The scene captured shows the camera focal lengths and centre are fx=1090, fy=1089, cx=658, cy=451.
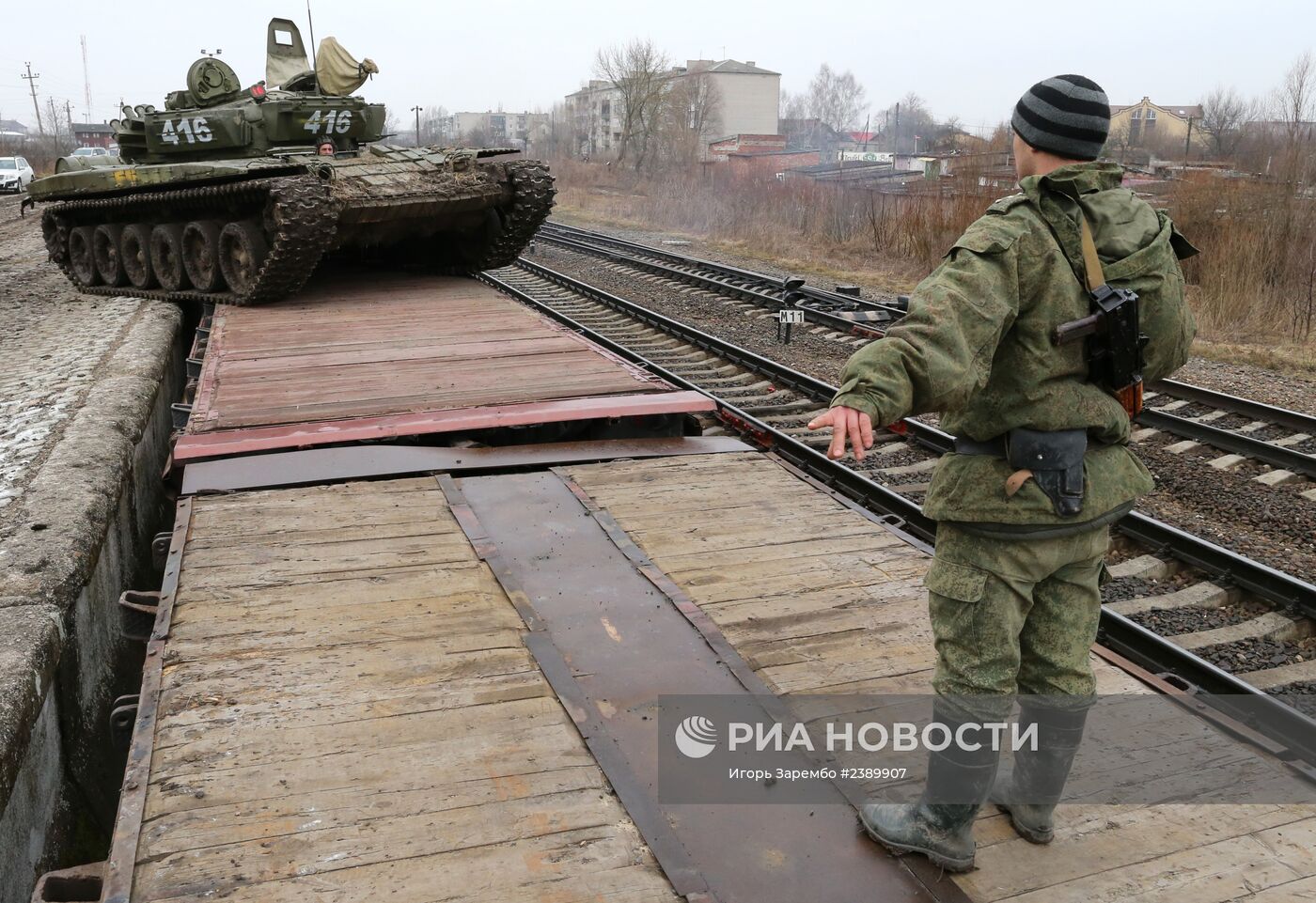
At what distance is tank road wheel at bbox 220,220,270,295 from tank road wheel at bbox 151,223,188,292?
881 mm

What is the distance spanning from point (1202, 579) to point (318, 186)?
7688 mm

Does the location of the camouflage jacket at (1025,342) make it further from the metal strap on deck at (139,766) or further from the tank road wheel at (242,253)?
the tank road wheel at (242,253)

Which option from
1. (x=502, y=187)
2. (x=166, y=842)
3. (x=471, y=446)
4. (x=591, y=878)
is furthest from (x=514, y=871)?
(x=502, y=187)

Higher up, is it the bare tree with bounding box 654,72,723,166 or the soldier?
the bare tree with bounding box 654,72,723,166

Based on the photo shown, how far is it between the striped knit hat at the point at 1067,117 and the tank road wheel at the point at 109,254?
1179 cm

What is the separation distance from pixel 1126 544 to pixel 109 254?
1118 centimetres

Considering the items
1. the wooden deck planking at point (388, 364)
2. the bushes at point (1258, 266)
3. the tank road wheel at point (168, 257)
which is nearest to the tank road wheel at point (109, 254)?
the tank road wheel at point (168, 257)

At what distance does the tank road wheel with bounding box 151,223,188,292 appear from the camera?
11.0 metres

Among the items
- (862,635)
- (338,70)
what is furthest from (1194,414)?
(338,70)

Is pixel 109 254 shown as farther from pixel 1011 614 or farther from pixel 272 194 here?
pixel 1011 614

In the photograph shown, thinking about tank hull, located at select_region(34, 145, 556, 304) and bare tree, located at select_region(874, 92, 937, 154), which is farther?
bare tree, located at select_region(874, 92, 937, 154)

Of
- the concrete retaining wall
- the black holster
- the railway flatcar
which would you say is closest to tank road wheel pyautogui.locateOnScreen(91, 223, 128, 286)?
the concrete retaining wall

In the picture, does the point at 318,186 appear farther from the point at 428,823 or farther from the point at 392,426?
the point at 428,823

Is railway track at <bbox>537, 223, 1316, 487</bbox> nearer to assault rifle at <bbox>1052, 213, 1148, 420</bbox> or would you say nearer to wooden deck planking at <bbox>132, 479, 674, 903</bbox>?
assault rifle at <bbox>1052, 213, 1148, 420</bbox>
